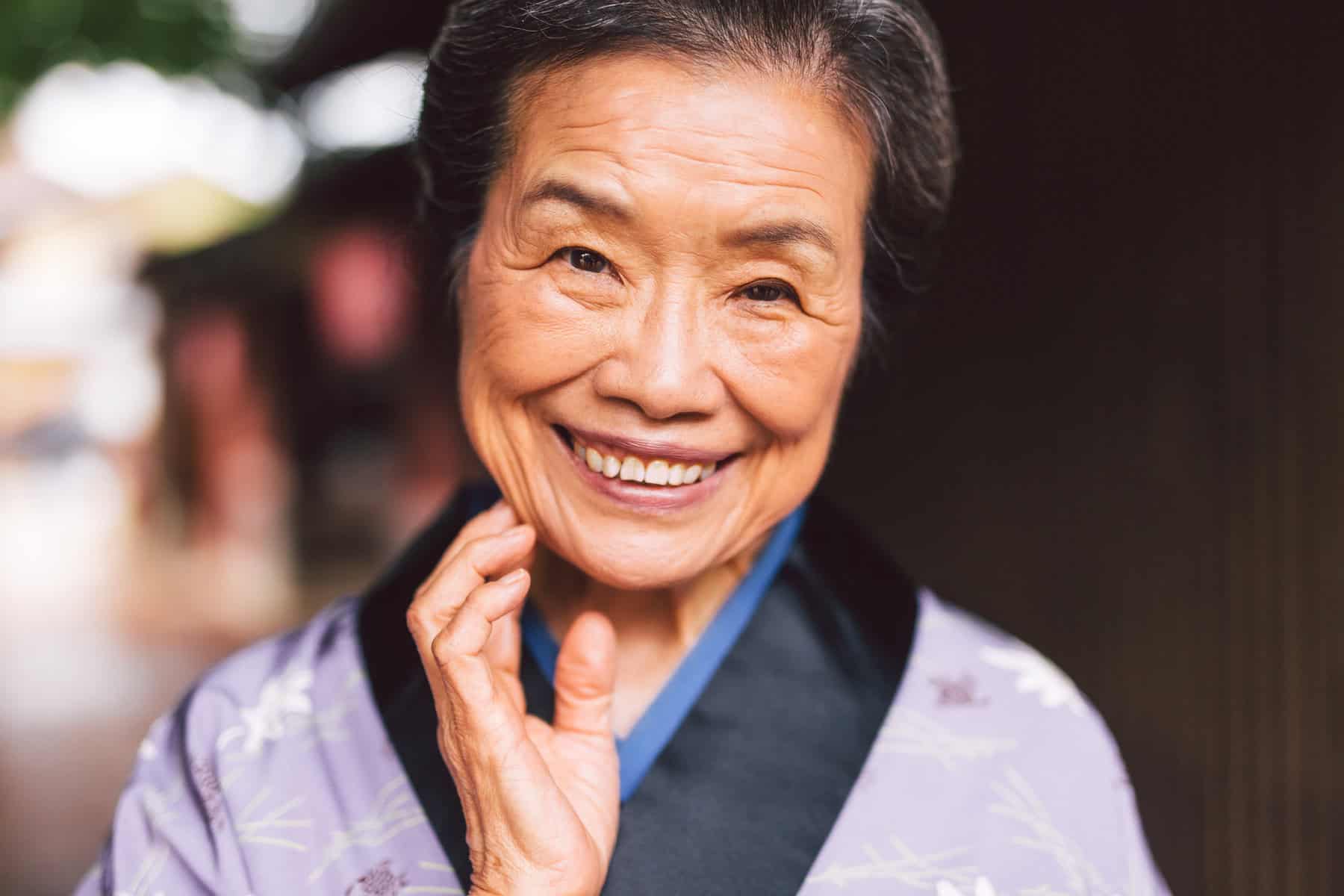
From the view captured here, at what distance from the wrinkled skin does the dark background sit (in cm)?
121

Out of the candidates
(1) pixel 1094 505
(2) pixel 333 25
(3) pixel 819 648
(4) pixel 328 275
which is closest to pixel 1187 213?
(1) pixel 1094 505

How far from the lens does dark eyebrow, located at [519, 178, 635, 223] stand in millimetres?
1088

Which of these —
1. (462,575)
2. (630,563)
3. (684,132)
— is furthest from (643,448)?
(684,132)

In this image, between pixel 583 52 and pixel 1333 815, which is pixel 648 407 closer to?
pixel 583 52

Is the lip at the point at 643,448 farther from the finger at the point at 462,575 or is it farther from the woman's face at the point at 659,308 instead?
the finger at the point at 462,575

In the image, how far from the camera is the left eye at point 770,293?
1.17 meters

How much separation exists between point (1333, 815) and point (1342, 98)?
1.34m

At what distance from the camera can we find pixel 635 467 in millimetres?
1212

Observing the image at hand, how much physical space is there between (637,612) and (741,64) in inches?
29.6

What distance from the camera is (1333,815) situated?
74.0 inches

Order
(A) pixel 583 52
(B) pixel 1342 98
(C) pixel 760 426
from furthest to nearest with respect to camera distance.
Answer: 1. (B) pixel 1342 98
2. (C) pixel 760 426
3. (A) pixel 583 52

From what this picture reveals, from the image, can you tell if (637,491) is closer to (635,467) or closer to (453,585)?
(635,467)

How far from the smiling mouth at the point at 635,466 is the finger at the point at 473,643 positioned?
0.18 meters

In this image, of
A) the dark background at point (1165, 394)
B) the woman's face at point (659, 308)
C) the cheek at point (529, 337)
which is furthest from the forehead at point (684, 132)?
the dark background at point (1165, 394)
